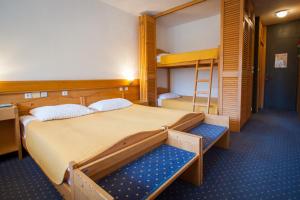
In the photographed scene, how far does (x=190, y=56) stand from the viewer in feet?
11.8

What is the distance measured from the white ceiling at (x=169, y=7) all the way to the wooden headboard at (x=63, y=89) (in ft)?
4.95

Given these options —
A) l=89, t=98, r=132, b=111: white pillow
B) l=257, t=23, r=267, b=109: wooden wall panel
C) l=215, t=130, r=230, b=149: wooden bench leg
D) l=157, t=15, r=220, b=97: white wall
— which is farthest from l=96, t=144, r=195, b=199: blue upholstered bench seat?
l=257, t=23, r=267, b=109: wooden wall panel

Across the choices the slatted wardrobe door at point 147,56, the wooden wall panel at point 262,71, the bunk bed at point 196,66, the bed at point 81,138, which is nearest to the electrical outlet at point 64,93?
the bed at point 81,138

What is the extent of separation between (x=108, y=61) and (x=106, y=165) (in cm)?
266

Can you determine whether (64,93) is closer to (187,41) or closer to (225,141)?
(225,141)

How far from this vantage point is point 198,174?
160 centimetres

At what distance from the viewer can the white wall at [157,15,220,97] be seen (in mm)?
4262

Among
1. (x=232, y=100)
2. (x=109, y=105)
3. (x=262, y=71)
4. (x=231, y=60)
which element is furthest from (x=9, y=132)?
(x=262, y=71)

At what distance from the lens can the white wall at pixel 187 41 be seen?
4262 mm

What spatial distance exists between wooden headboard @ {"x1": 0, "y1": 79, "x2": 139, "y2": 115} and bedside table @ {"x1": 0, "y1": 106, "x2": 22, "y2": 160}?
0.25 metres

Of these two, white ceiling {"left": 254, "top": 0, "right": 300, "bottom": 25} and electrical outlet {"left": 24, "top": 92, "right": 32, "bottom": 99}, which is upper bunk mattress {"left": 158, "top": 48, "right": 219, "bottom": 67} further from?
electrical outlet {"left": 24, "top": 92, "right": 32, "bottom": 99}

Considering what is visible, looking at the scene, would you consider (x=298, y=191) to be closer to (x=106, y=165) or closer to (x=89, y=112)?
(x=106, y=165)

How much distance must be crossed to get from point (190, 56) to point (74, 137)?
2.81m

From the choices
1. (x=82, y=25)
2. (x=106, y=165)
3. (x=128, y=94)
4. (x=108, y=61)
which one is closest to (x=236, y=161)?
(x=106, y=165)
